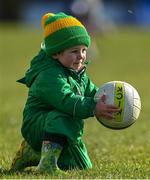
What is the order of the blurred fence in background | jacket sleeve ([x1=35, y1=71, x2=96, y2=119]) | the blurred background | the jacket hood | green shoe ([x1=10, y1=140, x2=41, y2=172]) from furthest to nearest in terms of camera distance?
the blurred fence in background → the blurred background → green shoe ([x1=10, y1=140, x2=41, y2=172]) → the jacket hood → jacket sleeve ([x1=35, y1=71, x2=96, y2=119])

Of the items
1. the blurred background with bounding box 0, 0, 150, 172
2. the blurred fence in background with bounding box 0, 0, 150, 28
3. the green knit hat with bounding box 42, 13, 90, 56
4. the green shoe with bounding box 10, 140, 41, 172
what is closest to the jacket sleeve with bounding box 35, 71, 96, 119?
the green knit hat with bounding box 42, 13, 90, 56

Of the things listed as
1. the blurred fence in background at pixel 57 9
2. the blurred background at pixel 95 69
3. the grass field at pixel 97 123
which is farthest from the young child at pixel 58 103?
the blurred fence in background at pixel 57 9

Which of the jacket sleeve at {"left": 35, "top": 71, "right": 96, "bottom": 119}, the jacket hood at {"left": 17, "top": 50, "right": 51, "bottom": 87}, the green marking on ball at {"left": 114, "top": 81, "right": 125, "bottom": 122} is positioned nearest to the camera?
the jacket sleeve at {"left": 35, "top": 71, "right": 96, "bottom": 119}

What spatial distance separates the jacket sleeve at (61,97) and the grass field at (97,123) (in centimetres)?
49

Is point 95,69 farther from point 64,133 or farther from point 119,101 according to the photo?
point 64,133

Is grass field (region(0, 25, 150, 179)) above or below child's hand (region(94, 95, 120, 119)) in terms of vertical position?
below

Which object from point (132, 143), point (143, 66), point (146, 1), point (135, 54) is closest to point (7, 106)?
point (132, 143)

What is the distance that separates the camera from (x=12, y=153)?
24.8 feet

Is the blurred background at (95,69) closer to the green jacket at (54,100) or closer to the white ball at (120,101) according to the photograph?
the green jacket at (54,100)

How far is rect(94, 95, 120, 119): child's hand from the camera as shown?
19.7 feet

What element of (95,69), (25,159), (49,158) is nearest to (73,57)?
(49,158)

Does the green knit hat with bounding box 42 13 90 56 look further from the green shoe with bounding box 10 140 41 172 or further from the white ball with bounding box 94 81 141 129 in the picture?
the green shoe with bounding box 10 140 41 172

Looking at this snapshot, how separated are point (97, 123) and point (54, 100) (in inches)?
164

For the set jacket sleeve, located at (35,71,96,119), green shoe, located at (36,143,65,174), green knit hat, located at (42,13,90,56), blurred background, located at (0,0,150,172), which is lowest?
blurred background, located at (0,0,150,172)
